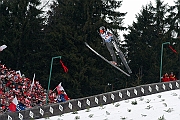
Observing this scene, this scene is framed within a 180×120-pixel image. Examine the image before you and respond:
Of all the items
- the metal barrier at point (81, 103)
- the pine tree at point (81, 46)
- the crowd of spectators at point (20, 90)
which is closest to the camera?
the metal barrier at point (81, 103)

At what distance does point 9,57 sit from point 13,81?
7609 millimetres

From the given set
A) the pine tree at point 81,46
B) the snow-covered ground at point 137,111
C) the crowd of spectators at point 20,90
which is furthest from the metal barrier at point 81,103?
the pine tree at point 81,46

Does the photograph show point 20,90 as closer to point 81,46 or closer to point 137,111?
point 81,46

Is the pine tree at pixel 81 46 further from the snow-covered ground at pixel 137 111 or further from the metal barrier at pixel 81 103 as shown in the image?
the snow-covered ground at pixel 137 111

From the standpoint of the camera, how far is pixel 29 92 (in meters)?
23.3

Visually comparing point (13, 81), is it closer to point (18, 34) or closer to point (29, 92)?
point (29, 92)

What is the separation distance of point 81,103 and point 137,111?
10.3 ft

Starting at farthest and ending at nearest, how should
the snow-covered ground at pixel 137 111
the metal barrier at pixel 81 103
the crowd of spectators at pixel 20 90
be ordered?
the crowd of spectators at pixel 20 90, the metal barrier at pixel 81 103, the snow-covered ground at pixel 137 111

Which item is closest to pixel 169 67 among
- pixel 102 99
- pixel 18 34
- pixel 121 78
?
pixel 121 78

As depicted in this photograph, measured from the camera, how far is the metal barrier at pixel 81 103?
47.7 feet

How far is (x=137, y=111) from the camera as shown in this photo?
1406cm

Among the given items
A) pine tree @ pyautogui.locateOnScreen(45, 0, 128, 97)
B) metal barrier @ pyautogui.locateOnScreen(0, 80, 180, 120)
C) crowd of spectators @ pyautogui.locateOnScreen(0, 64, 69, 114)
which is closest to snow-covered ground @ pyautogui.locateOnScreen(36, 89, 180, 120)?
metal barrier @ pyautogui.locateOnScreen(0, 80, 180, 120)

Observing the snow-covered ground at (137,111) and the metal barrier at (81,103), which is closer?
the snow-covered ground at (137,111)

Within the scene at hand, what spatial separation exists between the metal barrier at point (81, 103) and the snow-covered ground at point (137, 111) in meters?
0.50
